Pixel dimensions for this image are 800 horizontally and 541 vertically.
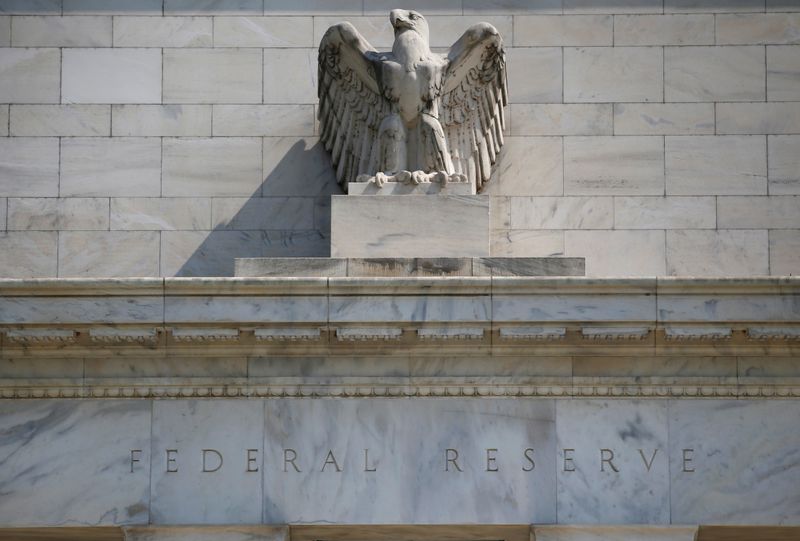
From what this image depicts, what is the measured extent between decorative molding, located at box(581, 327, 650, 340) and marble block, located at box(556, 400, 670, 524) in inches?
30.2

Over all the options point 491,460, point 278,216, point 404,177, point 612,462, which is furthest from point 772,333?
point 278,216

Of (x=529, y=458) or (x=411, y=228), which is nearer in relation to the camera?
(x=529, y=458)

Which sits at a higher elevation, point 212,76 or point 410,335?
point 212,76

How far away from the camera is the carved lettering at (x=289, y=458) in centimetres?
1980

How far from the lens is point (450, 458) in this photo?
65.1 ft

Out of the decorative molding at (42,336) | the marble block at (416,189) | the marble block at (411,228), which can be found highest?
the marble block at (416,189)

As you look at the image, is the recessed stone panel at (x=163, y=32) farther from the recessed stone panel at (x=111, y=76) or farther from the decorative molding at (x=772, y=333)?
the decorative molding at (x=772, y=333)

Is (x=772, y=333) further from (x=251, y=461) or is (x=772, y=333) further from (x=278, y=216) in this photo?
(x=278, y=216)

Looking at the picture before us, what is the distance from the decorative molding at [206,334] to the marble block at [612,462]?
12.3ft

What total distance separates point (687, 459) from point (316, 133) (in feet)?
22.3

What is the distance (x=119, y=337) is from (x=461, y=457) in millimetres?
4055

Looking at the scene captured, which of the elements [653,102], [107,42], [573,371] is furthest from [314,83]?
[573,371]

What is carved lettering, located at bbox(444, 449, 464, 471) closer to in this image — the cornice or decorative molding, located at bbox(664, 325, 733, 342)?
the cornice

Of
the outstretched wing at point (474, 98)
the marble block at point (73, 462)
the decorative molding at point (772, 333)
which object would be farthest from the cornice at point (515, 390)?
the outstretched wing at point (474, 98)
